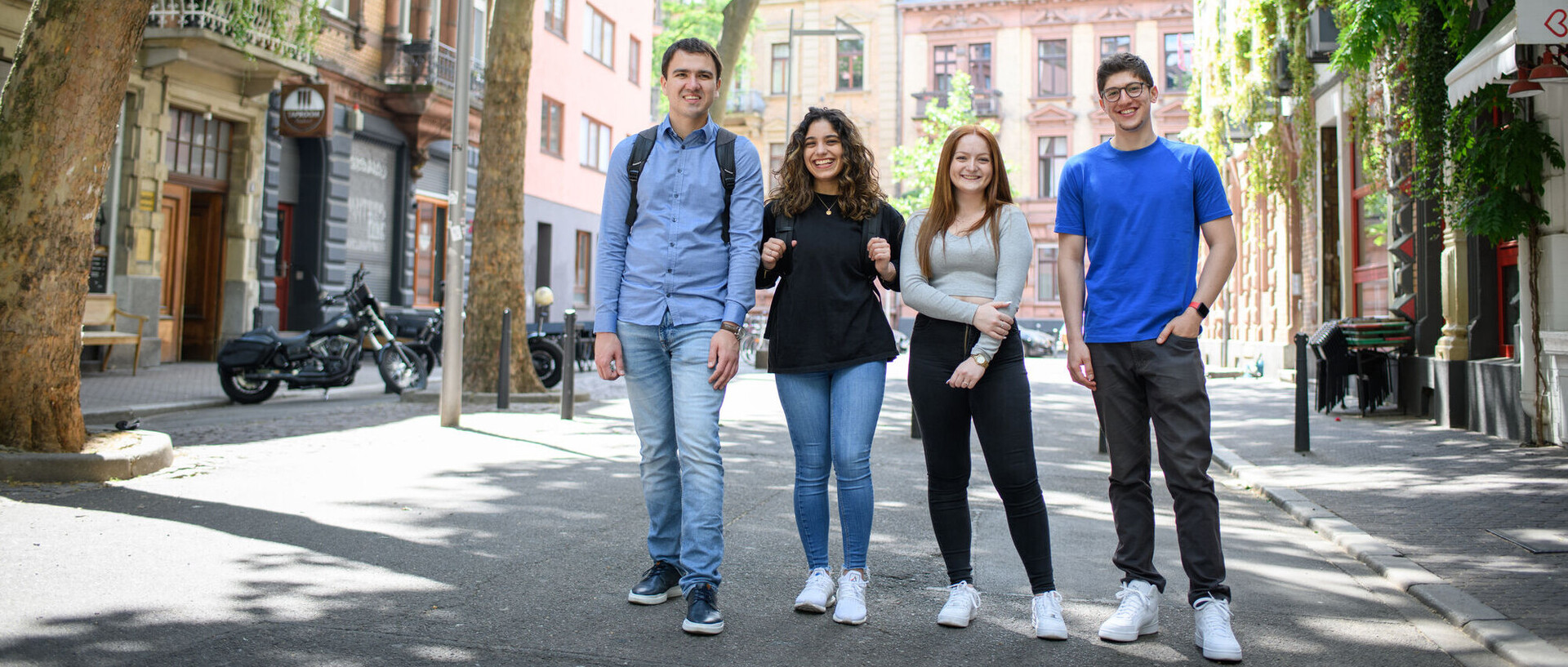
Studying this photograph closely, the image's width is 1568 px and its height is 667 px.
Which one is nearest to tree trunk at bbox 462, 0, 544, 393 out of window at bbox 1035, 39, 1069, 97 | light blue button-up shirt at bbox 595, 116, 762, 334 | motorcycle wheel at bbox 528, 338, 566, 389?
motorcycle wheel at bbox 528, 338, 566, 389

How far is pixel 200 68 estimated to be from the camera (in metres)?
17.5

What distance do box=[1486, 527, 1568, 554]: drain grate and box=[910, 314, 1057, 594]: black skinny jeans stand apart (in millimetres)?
2810

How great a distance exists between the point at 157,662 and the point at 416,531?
2.15m

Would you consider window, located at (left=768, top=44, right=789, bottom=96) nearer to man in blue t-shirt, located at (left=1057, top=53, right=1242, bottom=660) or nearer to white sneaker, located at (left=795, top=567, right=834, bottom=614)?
man in blue t-shirt, located at (left=1057, top=53, right=1242, bottom=660)

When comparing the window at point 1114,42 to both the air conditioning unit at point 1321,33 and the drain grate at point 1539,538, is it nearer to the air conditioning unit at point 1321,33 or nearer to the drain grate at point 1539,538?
the air conditioning unit at point 1321,33

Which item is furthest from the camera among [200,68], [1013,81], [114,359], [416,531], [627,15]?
[1013,81]

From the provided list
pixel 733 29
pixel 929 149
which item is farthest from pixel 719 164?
pixel 929 149

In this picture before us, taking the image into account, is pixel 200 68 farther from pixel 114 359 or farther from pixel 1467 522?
pixel 1467 522

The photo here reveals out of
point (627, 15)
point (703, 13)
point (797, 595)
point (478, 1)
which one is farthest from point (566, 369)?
point (703, 13)

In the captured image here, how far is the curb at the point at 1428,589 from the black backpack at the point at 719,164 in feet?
9.39

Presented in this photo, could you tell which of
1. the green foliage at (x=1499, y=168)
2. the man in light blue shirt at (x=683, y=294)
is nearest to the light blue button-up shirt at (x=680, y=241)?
the man in light blue shirt at (x=683, y=294)

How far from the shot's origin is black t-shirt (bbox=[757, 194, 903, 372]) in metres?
4.04

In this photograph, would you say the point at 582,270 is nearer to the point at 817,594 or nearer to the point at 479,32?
the point at 479,32

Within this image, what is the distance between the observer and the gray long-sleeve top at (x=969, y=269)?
13.0 ft
